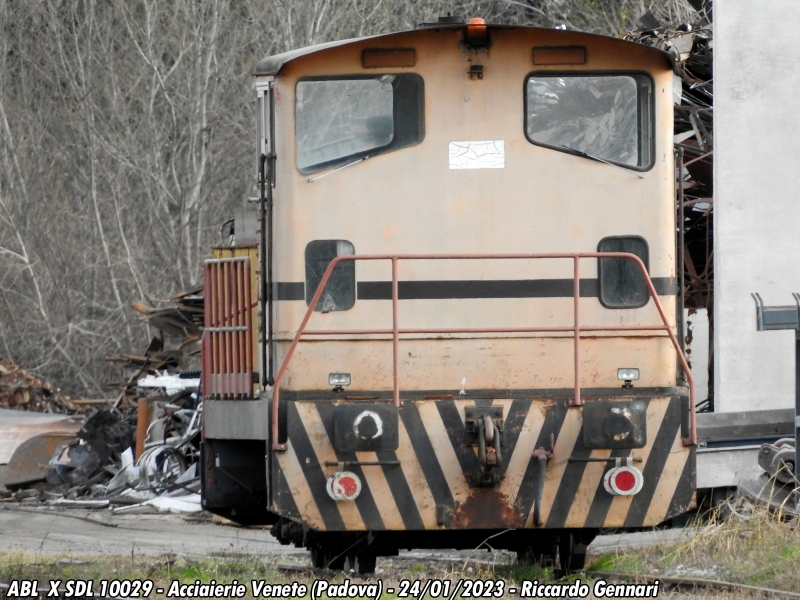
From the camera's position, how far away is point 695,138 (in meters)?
13.5

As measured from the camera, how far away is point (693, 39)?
1395cm

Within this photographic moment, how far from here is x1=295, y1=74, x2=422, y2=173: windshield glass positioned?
6.71 metres

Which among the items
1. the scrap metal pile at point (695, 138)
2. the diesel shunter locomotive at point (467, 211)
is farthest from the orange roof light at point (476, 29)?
the scrap metal pile at point (695, 138)

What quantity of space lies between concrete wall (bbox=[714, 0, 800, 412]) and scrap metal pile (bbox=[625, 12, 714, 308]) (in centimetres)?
104

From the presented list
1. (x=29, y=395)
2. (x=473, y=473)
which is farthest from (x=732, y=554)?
(x=29, y=395)

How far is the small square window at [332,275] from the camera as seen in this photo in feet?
22.1

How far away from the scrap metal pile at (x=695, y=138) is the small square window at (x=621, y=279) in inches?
213

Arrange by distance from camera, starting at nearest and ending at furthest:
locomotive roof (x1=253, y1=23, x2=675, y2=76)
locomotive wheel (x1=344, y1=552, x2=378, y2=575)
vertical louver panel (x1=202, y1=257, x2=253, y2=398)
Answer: locomotive roof (x1=253, y1=23, x2=675, y2=76) → locomotive wheel (x1=344, y1=552, x2=378, y2=575) → vertical louver panel (x1=202, y1=257, x2=253, y2=398)

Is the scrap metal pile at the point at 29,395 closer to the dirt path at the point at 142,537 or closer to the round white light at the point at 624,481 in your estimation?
the dirt path at the point at 142,537

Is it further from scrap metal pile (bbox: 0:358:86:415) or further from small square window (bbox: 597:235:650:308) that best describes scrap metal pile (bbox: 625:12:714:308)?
scrap metal pile (bbox: 0:358:86:415)

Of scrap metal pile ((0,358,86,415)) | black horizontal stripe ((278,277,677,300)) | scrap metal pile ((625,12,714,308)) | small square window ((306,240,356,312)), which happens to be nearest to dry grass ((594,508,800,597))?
black horizontal stripe ((278,277,677,300))

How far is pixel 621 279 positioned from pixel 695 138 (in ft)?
23.6

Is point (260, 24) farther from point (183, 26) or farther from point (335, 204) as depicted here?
point (335, 204)

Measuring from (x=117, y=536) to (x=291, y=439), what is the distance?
17.7 ft
